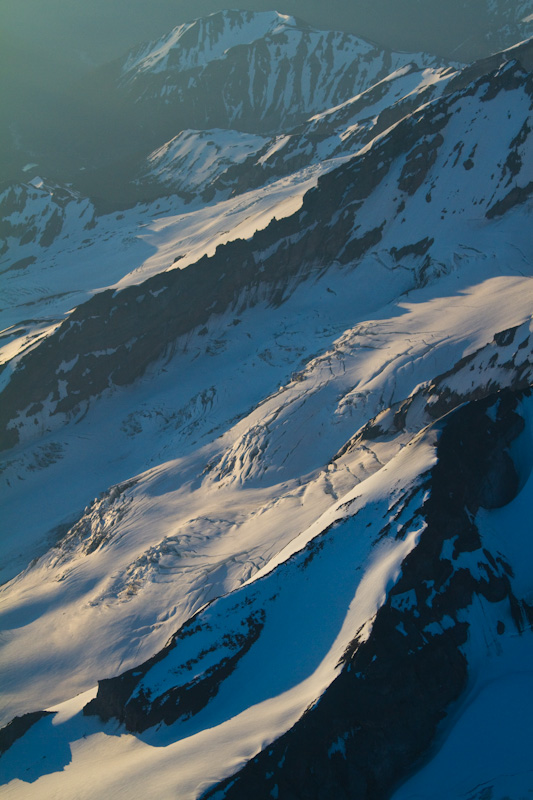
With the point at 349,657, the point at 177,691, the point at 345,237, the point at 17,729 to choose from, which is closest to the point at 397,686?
the point at 349,657

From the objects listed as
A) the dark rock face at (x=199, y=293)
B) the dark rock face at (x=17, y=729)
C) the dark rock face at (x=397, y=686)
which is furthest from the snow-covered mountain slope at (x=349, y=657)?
the dark rock face at (x=199, y=293)

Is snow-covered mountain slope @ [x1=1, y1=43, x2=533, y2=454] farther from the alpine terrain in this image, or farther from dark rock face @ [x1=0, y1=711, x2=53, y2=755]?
dark rock face @ [x1=0, y1=711, x2=53, y2=755]

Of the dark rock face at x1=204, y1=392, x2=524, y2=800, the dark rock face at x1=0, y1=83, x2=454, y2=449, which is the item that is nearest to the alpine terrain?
the dark rock face at x1=204, y1=392, x2=524, y2=800

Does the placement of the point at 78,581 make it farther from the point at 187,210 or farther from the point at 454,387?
the point at 187,210

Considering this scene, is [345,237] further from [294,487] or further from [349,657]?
[349,657]

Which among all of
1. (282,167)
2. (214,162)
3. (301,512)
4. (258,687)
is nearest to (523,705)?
(258,687)

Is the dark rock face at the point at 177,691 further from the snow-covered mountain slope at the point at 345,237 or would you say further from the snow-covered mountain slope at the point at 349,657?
the snow-covered mountain slope at the point at 345,237
